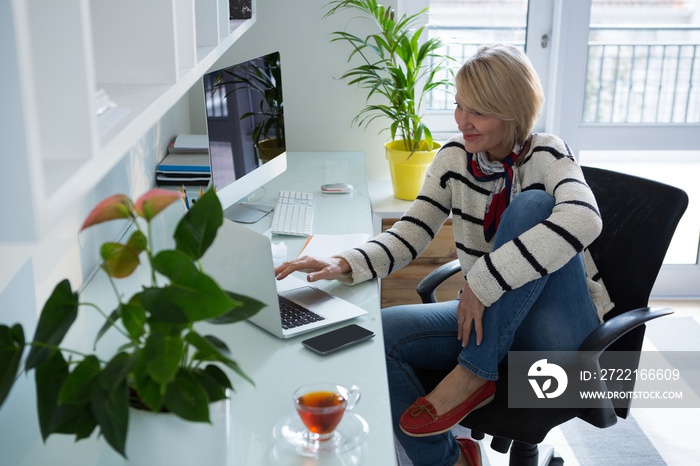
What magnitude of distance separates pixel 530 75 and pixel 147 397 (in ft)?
4.42

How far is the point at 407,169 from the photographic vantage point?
2.84 meters

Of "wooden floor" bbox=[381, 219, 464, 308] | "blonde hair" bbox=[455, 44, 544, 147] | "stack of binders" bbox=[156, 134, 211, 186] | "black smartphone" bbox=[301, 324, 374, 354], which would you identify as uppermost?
"blonde hair" bbox=[455, 44, 544, 147]

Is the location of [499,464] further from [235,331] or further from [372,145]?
[372,145]

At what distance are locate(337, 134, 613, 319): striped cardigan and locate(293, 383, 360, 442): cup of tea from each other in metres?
0.58

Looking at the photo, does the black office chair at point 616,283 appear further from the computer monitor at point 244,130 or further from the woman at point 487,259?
the computer monitor at point 244,130

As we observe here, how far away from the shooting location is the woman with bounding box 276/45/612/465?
5.65ft

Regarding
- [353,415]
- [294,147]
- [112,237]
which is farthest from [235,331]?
[294,147]

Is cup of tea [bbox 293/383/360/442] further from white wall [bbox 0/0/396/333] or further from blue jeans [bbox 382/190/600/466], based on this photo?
white wall [bbox 0/0/396/333]

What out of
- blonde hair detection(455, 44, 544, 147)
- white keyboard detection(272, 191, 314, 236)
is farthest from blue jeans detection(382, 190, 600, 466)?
white keyboard detection(272, 191, 314, 236)

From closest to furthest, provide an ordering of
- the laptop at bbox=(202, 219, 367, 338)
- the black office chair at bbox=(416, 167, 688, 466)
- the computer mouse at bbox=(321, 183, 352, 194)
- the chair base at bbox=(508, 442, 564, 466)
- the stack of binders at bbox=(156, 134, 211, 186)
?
1. the laptop at bbox=(202, 219, 367, 338)
2. the black office chair at bbox=(416, 167, 688, 466)
3. the chair base at bbox=(508, 442, 564, 466)
4. the stack of binders at bbox=(156, 134, 211, 186)
5. the computer mouse at bbox=(321, 183, 352, 194)

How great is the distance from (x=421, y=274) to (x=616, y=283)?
3.27ft

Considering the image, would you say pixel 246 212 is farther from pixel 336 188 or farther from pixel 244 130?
pixel 336 188

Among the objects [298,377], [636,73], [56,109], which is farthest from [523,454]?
[636,73]

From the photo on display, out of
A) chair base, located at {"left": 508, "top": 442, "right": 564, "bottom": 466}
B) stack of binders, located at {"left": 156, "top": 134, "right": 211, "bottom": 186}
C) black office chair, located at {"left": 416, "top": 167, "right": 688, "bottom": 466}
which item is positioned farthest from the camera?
stack of binders, located at {"left": 156, "top": 134, "right": 211, "bottom": 186}
